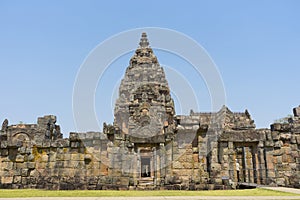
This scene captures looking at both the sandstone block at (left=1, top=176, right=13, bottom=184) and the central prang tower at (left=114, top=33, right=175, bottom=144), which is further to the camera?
→ the central prang tower at (left=114, top=33, right=175, bottom=144)

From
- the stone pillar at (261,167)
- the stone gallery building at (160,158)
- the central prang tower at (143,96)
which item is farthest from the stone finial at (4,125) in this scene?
the stone pillar at (261,167)

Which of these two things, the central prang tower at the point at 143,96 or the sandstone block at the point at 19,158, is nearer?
the sandstone block at the point at 19,158

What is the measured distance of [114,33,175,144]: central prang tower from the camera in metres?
30.7

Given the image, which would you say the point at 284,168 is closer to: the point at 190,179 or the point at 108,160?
the point at 190,179

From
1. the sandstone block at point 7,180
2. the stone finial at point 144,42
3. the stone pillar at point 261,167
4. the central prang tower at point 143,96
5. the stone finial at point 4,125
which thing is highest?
the stone finial at point 144,42

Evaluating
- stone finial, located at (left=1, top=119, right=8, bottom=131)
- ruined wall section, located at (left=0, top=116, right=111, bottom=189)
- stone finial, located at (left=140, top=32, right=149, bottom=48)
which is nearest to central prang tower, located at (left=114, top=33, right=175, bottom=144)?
stone finial, located at (left=140, top=32, right=149, bottom=48)

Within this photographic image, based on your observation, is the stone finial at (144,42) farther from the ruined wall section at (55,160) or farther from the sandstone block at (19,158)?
the sandstone block at (19,158)

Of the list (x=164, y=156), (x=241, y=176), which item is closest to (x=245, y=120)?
(x=241, y=176)

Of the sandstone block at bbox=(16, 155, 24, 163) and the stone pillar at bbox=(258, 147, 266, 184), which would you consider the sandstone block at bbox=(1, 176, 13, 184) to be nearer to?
the sandstone block at bbox=(16, 155, 24, 163)

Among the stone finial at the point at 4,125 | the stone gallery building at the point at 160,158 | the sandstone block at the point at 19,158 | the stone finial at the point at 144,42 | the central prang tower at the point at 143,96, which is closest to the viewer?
the stone gallery building at the point at 160,158

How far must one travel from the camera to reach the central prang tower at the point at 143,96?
30.7m

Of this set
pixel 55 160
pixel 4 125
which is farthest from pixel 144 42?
pixel 55 160

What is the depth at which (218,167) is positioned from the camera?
1246 centimetres

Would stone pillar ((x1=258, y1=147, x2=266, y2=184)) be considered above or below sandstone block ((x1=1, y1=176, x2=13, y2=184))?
above
